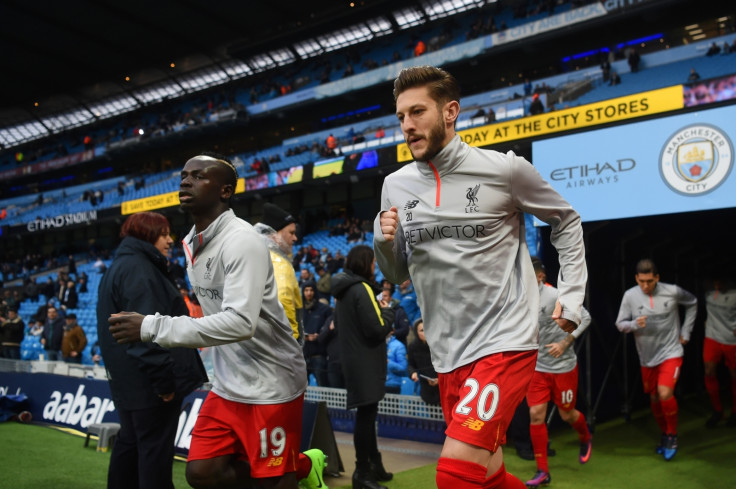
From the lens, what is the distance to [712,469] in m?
6.01

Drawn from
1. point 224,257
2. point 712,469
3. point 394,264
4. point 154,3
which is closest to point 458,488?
point 394,264

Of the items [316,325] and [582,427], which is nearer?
[582,427]

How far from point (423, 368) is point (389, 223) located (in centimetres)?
463

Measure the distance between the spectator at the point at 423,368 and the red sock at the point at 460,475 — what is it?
4326mm

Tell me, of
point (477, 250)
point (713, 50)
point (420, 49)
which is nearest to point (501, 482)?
point (477, 250)

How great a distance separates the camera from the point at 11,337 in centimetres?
1532

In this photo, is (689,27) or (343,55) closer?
(689,27)

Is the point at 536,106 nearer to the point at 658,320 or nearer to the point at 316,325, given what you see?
the point at 316,325

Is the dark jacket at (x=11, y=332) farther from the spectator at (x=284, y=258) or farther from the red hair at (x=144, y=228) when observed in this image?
the red hair at (x=144, y=228)

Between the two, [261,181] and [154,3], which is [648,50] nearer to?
[261,181]

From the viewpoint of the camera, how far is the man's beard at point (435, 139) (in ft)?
9.08

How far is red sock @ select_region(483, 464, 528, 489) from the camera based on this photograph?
256cm

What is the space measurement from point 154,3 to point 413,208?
3275 cm

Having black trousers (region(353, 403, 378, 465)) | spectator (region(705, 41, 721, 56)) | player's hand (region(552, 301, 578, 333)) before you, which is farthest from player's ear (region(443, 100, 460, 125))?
spectator (region(705, 41, 721, 56))
